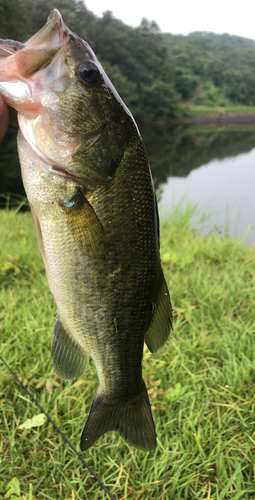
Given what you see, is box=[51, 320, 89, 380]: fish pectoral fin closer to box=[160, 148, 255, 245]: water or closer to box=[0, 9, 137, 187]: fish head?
box=[0, 9, 137, 187]: fish head

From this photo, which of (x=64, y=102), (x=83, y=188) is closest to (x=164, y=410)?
(x=83, y=188)

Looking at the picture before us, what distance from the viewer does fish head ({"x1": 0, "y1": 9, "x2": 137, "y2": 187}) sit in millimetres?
1021

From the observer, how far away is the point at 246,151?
24438 millimetres

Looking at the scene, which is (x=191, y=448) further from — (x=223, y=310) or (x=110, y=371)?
(x=223, y=310)

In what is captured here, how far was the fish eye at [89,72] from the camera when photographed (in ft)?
3.47

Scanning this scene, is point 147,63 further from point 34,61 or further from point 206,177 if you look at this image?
point 34,61

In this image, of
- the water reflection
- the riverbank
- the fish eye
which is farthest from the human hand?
the riverbank

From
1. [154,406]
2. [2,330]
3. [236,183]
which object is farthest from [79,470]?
[236,183]

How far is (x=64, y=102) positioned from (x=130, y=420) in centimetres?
125

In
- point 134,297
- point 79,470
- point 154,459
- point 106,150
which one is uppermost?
point 106,150

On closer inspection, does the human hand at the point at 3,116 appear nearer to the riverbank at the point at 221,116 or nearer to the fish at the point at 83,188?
the fish at the point at 83,188

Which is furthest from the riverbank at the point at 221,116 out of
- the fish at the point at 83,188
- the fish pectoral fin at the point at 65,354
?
the fish pectoral fin at the point at 65,354

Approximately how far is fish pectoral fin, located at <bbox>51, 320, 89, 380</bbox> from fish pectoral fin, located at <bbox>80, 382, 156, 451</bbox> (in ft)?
0.58

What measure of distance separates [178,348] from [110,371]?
1328mm
